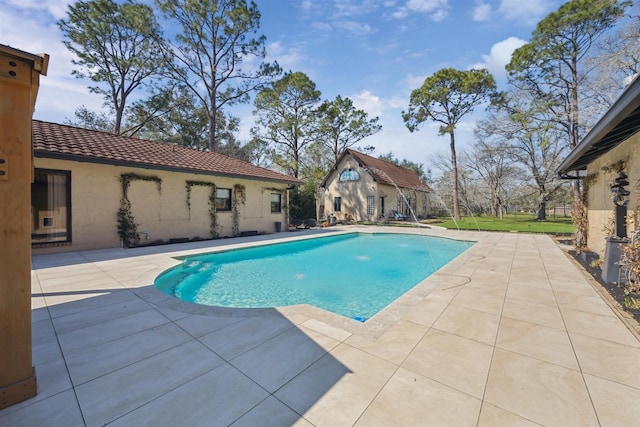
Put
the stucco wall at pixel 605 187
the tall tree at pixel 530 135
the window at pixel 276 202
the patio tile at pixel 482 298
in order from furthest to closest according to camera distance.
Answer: the tall tree at pixel 530 135 → the window at pixel 276 202 → the stucco wall at pixel 605 187 → the patio tile at pixel 482 298

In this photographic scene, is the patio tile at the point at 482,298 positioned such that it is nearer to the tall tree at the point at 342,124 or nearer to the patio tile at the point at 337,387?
the patio tile at the point at 337,387

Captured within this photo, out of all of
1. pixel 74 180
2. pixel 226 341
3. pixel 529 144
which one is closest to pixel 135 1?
pixel 74 180

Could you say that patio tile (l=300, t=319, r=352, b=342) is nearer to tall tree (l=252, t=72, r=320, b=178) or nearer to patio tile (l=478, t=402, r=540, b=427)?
patio tile (l=478, t=402, r=540, b=427)

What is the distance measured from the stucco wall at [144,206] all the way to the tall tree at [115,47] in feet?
41.9

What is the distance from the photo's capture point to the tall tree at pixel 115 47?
50.5 ft

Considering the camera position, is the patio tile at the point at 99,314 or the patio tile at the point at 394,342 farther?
the patio tile at the point at 99,314

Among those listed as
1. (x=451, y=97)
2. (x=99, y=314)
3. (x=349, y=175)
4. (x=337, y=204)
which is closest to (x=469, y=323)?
(x=99, y=314)

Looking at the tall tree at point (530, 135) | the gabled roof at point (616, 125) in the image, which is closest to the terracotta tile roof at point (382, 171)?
the tall tree at point (530, 135)

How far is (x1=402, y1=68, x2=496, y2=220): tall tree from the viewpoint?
19797mm

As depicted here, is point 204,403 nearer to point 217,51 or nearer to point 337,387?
point 337,387

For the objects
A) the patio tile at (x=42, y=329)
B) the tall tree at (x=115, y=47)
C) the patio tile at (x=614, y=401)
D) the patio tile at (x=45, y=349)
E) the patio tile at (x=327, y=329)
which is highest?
the tall tree at (x=115, y=47)

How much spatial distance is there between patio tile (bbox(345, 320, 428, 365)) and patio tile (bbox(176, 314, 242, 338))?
5.13 ft

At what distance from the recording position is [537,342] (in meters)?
2.83

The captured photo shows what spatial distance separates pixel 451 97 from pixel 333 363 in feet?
78.5
